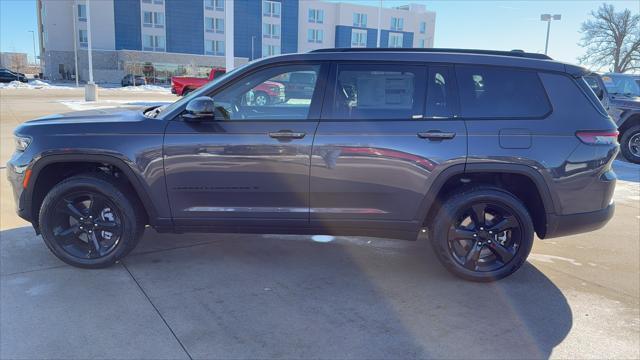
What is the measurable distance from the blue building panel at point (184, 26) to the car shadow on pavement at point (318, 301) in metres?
66.8

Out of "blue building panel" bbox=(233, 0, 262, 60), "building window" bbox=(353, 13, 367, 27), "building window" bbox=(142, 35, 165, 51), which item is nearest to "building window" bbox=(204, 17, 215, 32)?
"blue building panel" bbox=(233, 0, 262, 60)

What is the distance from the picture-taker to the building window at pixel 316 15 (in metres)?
73.8

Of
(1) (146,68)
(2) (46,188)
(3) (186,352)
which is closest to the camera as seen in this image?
(3) (186,352)

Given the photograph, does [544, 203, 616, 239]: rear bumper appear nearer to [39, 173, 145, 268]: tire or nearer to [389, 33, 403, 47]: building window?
[39, 173, 145, 268]: tire

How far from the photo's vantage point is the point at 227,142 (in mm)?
3914

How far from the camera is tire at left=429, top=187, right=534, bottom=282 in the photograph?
13.3 feet

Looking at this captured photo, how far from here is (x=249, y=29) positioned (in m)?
70.7

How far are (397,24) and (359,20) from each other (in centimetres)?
677

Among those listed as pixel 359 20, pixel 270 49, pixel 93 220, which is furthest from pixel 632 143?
pixel 359 20

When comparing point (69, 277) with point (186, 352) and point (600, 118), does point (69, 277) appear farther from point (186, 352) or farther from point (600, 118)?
point (600, 118)

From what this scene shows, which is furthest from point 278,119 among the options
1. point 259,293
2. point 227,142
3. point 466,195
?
point 466,195

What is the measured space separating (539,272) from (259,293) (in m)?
2.53

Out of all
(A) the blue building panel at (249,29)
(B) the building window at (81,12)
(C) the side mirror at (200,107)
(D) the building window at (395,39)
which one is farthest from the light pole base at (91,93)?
(D) the building window at (395,39)

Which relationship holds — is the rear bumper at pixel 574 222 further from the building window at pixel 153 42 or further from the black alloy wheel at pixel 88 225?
the building window at pixel 153 42
